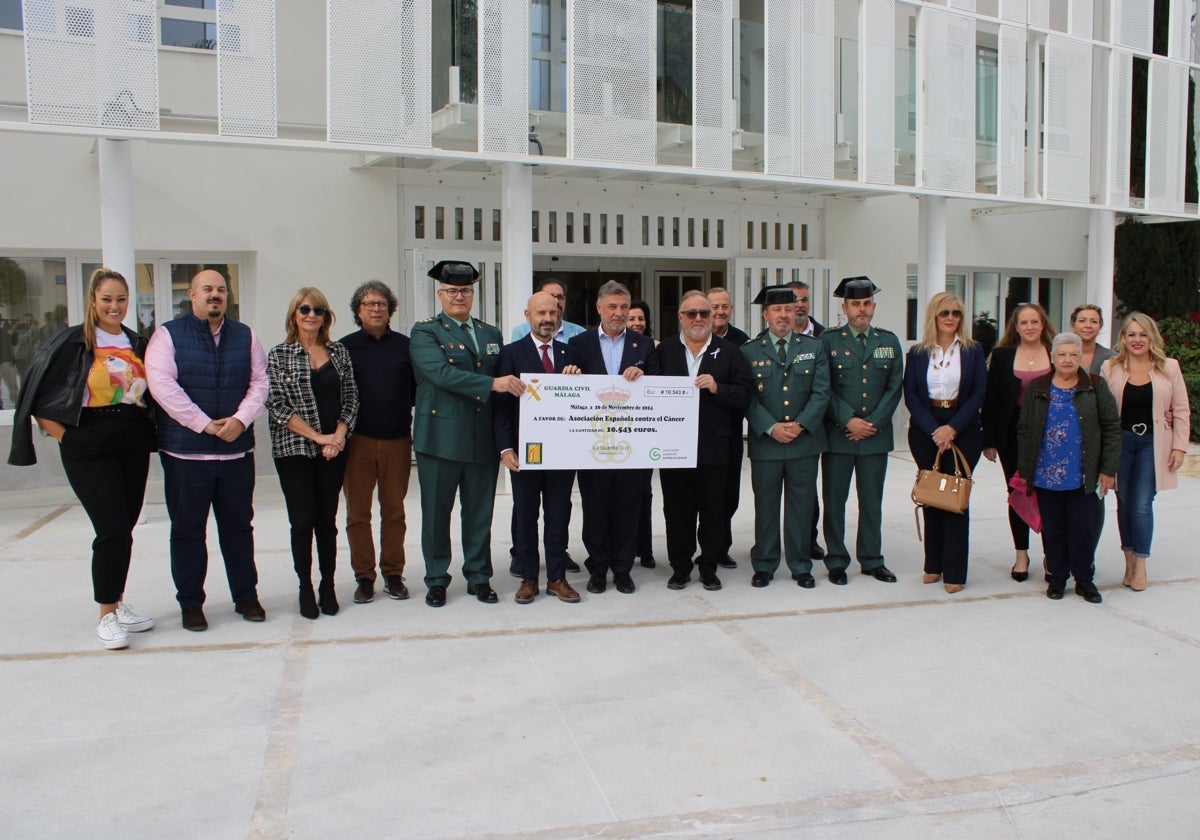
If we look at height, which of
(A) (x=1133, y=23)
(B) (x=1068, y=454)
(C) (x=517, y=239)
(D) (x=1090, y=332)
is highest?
(A) (x=1133, y=23)

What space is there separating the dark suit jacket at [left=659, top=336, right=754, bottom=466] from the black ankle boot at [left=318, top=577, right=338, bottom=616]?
87.6 inches

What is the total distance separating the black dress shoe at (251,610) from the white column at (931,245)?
27.5ft

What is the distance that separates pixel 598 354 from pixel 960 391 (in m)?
2.19

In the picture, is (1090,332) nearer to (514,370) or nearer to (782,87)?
(514,370)

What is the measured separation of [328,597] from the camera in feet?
18.9

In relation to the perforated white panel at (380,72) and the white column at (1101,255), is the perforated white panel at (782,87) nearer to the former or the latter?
the perforated white panel at (380,72)

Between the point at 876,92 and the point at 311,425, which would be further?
the point at 876,92

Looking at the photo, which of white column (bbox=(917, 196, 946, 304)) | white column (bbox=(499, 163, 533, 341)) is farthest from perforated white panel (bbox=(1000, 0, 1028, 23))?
white column (bbox=(499, 163, 533, 341))

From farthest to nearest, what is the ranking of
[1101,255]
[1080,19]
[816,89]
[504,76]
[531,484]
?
[1101,255]
[1080,19]
[816,89]
[504,76]
[531,484]

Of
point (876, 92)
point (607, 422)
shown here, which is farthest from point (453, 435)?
point (876, 92)

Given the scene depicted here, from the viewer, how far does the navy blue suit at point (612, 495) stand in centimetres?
616

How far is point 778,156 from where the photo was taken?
991cm

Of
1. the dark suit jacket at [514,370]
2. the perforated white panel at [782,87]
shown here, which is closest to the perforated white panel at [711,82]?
the perforated white panel at [782,87]

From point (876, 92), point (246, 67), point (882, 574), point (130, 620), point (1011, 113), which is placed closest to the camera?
point (130, 620)
